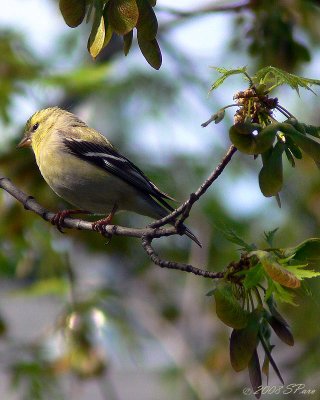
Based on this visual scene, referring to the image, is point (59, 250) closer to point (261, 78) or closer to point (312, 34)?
point (312, 34)

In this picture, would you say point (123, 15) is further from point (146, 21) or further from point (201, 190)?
point (201, 190)

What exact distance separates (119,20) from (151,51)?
0.16 metres

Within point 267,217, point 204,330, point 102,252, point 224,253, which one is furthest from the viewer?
point 204,330

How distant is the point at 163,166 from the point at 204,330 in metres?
4.26

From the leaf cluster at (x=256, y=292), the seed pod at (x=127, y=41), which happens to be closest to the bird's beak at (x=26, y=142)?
the seed pod at (x=127, y=41)

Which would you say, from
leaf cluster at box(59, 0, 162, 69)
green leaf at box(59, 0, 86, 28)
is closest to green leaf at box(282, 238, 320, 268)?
leaf cluster at box(59, 0, 162, 69)

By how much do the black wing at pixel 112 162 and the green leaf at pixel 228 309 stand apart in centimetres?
229

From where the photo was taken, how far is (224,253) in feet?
29.0

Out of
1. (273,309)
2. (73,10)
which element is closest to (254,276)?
(273,309)

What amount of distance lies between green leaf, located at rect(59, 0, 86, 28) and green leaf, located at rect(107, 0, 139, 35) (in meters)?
0.10

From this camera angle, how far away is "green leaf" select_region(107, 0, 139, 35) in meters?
2.68

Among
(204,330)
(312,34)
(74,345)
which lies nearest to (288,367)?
(74,345)

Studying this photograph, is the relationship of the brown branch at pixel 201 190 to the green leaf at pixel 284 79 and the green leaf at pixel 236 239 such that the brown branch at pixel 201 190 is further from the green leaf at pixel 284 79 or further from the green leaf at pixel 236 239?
the green leaf at pixel 284 79

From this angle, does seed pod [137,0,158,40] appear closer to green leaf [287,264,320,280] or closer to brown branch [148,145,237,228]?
brown branch [148,145,237,228]
